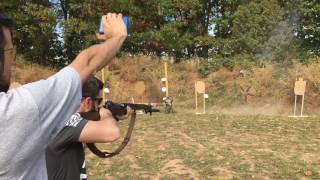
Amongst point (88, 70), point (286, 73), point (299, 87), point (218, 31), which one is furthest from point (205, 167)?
point (218, 31)

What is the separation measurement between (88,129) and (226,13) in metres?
28.1

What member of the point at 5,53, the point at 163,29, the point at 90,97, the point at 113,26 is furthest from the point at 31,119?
the point at 163,29

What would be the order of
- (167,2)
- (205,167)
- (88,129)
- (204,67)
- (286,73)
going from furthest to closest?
(167,2)
(204,67)
(286,73)
(205,167)
(88,129)

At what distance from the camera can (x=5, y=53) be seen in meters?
1.41

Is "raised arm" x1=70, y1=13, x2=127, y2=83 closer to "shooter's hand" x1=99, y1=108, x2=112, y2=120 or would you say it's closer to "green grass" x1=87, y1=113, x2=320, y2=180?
"shooter's hand" x1=99, y1=108, x2=112, y2=120

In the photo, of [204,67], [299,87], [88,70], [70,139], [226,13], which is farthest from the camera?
[226,13]

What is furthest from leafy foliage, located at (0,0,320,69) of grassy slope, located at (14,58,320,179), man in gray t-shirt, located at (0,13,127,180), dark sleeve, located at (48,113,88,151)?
man in gray t-shirt, located at (0,13,127,180)

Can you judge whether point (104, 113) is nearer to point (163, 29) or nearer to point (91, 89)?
point (91, 89)

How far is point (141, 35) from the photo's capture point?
2592 cm

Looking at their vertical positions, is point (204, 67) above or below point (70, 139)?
below

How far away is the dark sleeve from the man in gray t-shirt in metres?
0.94

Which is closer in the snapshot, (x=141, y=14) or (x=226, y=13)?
(x=141, y=14)

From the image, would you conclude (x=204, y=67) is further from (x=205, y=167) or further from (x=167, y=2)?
(x=205, y=167)

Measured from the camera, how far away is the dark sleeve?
2.46 metres
